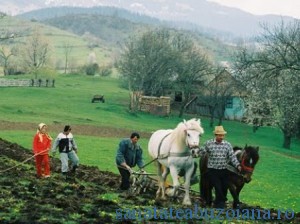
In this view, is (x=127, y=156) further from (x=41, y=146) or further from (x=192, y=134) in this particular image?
(x=192, y=134)

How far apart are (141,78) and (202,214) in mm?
61556

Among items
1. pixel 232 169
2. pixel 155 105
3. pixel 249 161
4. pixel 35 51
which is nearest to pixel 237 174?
pixel 232 169

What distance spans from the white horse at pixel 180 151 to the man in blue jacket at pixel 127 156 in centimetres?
96

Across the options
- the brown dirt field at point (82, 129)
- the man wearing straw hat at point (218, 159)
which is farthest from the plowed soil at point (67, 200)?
the brown dirt field at point (82, 129)

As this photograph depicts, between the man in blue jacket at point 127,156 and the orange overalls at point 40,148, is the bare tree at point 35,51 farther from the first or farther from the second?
the man in blue jacket at point 127,156

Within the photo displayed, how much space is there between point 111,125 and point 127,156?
3538 centimetres

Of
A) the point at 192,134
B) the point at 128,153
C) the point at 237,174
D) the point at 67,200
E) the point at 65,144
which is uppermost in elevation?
the point at 192,134

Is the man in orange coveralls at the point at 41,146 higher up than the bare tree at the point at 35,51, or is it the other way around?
the bare tree at the point at 35,51

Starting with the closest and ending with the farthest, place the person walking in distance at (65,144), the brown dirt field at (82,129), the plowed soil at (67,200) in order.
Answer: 1. the plowed soil at (67,200)
2. the person walking in distance at (65,144)
3. the brown dirt field at (82,129)

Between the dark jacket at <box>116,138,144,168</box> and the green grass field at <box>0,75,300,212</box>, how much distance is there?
18.6 ft

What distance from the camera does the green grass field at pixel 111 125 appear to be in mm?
26188

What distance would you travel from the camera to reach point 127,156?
16922 millimetres

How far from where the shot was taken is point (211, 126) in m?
67.4

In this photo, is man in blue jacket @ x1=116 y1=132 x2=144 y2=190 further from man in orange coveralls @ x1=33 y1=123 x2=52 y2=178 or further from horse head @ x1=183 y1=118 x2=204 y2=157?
man in orange coveralls @ x1=33 y1=123 x2=52 y2=178
